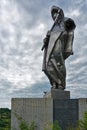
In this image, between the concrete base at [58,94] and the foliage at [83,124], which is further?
the concrete base at [58,94]

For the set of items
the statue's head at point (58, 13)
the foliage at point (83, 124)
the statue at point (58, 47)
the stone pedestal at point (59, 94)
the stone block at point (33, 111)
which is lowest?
the foliage at point (83, 124)

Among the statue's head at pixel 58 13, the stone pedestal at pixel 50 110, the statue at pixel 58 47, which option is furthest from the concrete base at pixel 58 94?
the statue's head at pixel 58 13

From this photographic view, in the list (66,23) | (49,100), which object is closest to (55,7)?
(66,23)

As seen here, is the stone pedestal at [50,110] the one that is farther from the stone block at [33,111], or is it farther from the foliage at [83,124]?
the foliage at [83,124]

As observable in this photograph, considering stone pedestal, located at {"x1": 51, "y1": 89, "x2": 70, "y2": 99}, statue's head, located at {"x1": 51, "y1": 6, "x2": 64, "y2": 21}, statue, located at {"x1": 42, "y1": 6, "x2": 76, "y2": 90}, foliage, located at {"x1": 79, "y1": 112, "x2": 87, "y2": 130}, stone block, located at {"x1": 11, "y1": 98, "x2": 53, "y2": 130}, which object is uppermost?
statue's head, located at {"x1": 51, "y1": 6, "x2": 64, "y2": 21}

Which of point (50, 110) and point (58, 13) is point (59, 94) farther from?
point (58, 13)

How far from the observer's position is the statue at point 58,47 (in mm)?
16906

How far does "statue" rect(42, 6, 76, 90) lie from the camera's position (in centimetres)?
1691

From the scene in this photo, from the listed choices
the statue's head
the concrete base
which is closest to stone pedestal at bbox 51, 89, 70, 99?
the concrete base

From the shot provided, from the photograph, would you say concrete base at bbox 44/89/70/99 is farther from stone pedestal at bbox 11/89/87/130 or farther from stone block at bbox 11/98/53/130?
stone block at bbox 11/98/53/130

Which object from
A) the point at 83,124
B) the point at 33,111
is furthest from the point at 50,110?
the point at 83,124

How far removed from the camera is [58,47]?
1708 centimetres

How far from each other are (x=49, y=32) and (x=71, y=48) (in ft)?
4.31

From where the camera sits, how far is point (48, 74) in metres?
17.0
